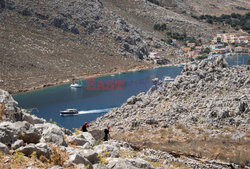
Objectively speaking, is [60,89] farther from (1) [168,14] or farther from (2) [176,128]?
(1) [168,14]

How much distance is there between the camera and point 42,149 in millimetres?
8180

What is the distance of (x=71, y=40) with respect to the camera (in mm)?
Answer: 118875

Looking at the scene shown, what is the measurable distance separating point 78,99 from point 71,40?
5404 cm

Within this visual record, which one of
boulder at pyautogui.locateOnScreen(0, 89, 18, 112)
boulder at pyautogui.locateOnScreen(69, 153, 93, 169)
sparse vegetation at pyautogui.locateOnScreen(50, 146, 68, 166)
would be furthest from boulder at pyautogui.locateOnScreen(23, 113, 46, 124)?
boulder at pyautogui.locateOnScreen(69, 153, 93, 169)

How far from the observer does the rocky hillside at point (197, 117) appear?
2164 cm

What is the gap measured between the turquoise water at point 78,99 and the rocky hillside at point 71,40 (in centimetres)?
805

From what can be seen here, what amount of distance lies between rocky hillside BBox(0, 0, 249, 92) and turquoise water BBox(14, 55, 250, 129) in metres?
8.05

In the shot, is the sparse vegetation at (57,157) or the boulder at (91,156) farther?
the boulder at (91,156)

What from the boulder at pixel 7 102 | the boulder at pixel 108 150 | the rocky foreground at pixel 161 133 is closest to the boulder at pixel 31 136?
the rocky foreground at pixel 161 133

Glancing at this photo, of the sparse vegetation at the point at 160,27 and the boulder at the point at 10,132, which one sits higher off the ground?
the boulder at the point at 10,132

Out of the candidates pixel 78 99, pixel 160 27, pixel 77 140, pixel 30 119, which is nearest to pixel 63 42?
pixel 78 99

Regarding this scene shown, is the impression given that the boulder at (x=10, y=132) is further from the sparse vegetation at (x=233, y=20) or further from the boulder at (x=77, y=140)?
the sparse vegetation at (x=233, y=20)

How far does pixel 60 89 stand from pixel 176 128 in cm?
5974

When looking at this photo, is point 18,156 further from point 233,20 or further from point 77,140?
point 233,20
